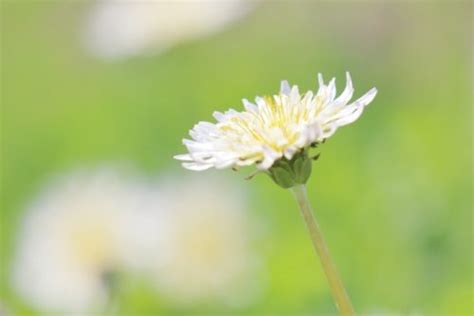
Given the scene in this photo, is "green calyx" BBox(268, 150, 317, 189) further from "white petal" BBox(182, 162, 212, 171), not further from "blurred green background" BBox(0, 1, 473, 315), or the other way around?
"blurred green background" BBox(0, 1, 473, 315)

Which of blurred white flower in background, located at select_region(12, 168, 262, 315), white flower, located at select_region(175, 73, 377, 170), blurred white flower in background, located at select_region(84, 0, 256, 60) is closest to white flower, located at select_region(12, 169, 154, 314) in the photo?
blurred white flower in background, located at select_region(12, 168, 262, 315)

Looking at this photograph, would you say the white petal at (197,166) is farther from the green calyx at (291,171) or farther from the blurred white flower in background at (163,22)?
the blurred white flower in background at (163,22)

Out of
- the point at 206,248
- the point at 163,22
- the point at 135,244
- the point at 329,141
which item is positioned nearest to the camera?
the point at 135,244

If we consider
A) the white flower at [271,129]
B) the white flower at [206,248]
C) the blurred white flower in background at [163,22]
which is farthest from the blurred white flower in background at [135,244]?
the white flower at [271,129]

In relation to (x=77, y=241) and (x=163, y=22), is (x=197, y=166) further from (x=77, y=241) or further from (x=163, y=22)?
(x=163, y=22)

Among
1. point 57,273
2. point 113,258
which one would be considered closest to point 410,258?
point 113,258

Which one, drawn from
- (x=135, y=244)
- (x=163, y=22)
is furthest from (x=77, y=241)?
(x=163, y=22)

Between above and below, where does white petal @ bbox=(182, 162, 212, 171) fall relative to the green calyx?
above
